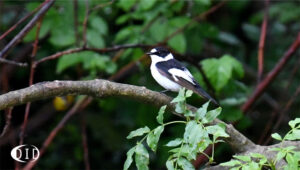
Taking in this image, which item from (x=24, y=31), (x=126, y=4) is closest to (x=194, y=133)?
(x=24, y=31)

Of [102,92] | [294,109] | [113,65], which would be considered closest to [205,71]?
[113,65]

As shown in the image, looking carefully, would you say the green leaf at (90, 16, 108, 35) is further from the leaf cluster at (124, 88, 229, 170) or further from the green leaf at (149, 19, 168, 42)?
the leaf cluster at (124, 88, 229, 170)

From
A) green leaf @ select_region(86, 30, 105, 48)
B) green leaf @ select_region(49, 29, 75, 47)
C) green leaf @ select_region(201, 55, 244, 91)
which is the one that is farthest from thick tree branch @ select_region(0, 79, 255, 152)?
green leaf @ select_region(49, 29, 75, 47)

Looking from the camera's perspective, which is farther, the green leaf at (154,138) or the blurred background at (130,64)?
the blurred background at (130,64)

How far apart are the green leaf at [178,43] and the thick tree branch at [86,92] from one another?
5.00 feet

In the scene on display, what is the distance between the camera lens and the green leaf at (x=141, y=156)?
260cm

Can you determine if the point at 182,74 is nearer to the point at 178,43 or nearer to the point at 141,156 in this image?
the point at 178,43

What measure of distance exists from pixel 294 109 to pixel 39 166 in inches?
115

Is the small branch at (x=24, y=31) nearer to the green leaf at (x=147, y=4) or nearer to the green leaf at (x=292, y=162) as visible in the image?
the green leaf at (x=147, y=4)

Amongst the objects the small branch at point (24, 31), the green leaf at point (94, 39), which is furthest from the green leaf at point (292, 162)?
the green leaf at point (94, 39)

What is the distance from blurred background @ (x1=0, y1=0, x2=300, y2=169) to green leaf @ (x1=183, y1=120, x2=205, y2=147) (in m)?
1.71

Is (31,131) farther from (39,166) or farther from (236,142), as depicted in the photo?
(236,142)

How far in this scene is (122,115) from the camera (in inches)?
233

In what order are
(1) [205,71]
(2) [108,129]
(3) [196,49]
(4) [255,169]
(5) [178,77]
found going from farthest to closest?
(2) [108,129] → (3) [196,49] → (1) [205,71] → (5) [178,77] → (4) [255,169]
